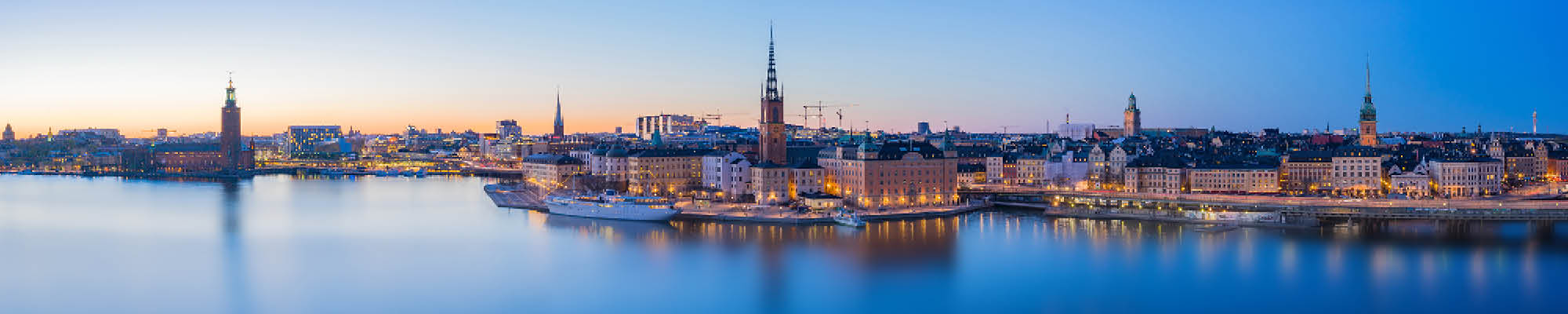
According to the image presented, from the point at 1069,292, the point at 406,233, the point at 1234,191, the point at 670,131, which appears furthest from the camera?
the point at 670,131

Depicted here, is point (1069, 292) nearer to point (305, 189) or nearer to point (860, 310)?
point (860, 310)

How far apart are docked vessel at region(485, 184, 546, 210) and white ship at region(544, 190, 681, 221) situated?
6.06 ft

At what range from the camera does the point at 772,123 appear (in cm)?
2867

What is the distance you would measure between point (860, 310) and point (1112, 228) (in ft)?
30.4

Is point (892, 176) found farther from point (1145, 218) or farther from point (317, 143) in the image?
point (317, 143)

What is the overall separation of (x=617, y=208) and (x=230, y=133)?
40007mm

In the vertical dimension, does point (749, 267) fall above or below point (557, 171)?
below

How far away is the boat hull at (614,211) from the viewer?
854 inches

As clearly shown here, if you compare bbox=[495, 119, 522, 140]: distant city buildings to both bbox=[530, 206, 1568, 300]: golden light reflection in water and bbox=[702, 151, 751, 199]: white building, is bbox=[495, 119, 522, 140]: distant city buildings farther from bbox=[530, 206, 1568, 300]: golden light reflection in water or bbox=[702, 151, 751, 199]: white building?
bbox=[530, 206, 1568, 300]: golden light reflection in water

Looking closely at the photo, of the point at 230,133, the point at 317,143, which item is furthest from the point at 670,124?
the point at 230,133

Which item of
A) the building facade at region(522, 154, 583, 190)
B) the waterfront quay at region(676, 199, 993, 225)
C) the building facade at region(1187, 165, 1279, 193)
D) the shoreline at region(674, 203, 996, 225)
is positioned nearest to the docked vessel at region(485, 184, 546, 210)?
the building facade at region(522, 154, 583, 190)

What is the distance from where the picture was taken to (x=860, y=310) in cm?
1288

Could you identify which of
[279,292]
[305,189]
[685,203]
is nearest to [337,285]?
[279,292]

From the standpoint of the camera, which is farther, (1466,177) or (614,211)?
(1466,177)
